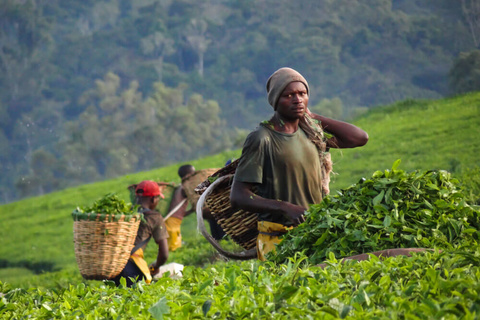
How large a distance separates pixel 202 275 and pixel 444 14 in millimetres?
69627

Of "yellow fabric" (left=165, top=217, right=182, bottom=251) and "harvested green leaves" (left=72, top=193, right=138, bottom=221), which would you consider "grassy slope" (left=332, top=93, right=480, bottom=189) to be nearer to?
"yellow fabric" (left=165, top=217, right=182, bottom=251)

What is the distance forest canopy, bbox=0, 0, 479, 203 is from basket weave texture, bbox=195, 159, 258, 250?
45.3 metres

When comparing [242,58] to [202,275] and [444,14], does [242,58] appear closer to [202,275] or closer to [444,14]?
[444,14]

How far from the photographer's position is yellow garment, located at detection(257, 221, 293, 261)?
459 centimetres

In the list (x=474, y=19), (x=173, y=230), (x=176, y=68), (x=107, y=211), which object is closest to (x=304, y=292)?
(x=107, y=211)

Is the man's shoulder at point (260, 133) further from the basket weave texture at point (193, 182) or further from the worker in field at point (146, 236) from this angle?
the basket weave texture at point (193, 182)

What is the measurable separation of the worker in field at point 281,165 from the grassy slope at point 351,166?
748 cm

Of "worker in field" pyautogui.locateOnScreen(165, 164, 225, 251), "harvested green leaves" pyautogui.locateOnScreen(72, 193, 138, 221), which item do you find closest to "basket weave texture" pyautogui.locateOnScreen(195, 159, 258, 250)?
"harvested green leaves" pyautogui.locateOnScreen(72, 193, 138, 221)

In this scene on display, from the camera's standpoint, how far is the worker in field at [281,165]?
15.0 feet

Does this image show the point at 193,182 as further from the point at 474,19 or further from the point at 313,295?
the point at 474,19

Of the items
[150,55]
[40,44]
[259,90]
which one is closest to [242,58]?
[259,90]

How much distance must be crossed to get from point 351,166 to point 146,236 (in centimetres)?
1018

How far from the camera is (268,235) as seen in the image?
464cm

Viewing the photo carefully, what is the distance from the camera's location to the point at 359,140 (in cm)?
500
